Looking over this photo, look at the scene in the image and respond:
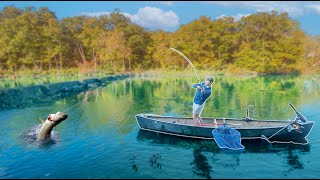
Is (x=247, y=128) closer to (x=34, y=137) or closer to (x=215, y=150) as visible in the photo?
(x=215, y=150)

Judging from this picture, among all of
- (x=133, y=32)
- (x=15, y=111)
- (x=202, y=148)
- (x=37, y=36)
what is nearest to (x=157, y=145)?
(x=202, y=148)

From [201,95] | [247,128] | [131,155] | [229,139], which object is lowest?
[131,155]

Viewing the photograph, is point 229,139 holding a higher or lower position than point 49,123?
lower

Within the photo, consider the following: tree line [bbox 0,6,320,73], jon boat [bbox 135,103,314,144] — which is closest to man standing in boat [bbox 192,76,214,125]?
jon boat [bbox 135,103,314,144]

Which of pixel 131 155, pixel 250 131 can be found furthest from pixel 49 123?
pixel 250 131

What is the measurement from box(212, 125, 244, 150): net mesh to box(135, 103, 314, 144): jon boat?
0.50 metres

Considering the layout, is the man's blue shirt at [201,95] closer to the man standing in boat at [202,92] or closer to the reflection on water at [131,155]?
the man standing in boat at [202,92]

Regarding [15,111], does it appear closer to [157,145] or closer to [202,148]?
[157,145]

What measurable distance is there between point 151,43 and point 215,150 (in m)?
72.1

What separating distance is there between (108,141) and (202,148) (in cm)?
486

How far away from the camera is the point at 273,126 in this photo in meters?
15.2

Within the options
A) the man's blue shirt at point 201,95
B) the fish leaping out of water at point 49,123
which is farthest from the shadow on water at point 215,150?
the fish leaping out of water at point 49,123

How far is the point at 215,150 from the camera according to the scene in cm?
1401

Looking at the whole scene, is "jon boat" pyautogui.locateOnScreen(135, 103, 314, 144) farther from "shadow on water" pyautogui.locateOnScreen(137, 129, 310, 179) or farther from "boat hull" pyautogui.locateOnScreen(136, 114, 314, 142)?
"shadow on water" pyautogui.locateOnScreen(137, 129, 310, 179)
